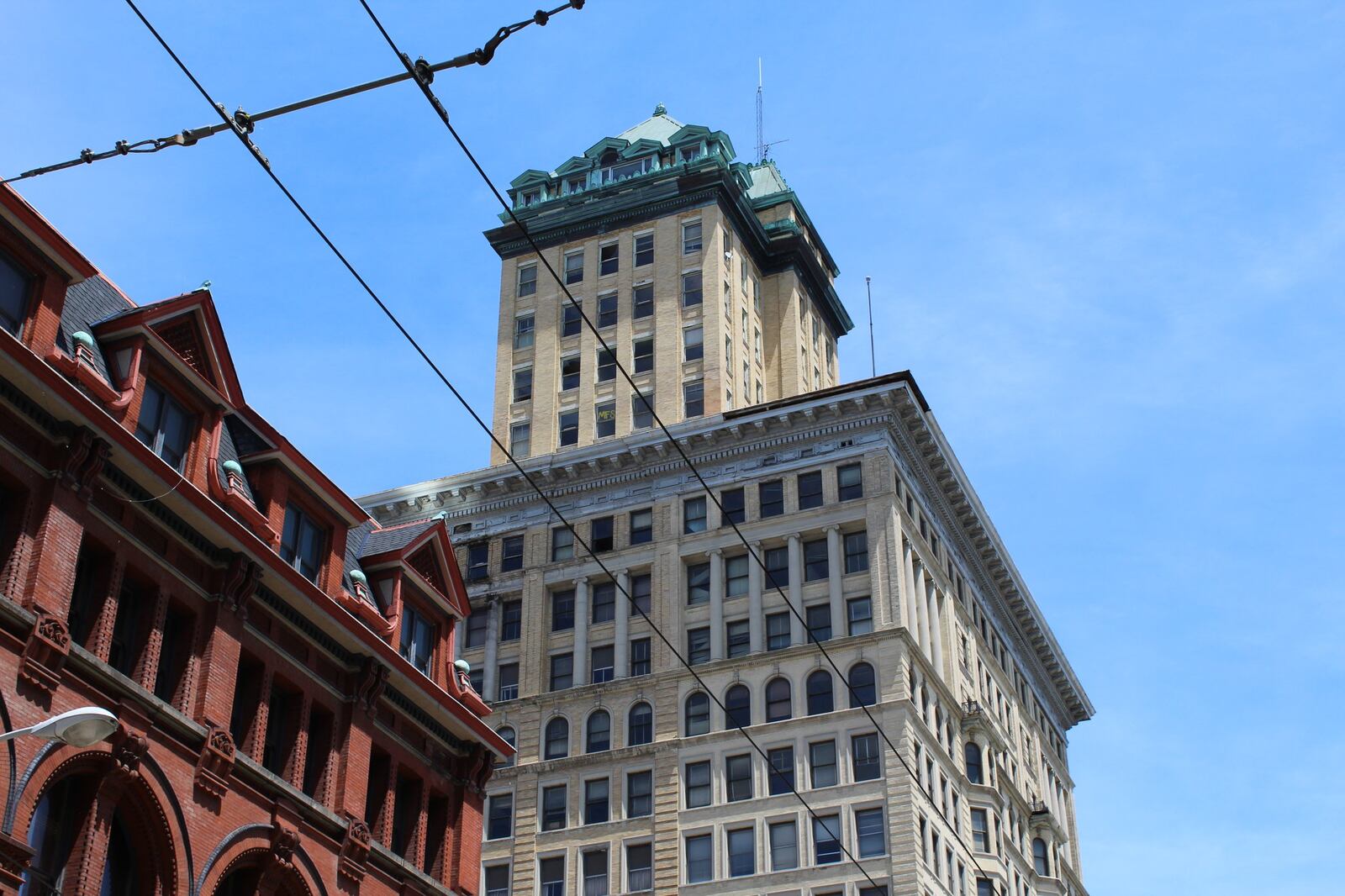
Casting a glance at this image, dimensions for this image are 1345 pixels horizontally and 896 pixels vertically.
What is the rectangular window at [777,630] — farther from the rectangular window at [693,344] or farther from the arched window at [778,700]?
the rectangular window at [693,344]

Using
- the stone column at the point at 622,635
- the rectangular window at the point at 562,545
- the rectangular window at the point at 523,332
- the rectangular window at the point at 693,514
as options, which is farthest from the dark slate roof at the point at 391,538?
the rectangular window at the point at 523,332

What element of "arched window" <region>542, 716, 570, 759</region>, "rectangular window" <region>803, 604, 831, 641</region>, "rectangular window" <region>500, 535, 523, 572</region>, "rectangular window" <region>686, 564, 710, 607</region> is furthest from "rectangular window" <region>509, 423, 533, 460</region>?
"rectangular window" <region>803, 604, 831, 641</region>

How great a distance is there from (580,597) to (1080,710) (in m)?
41.2

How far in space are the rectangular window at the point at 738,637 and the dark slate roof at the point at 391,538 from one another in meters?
37.7

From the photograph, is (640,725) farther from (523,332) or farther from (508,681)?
(523,332)

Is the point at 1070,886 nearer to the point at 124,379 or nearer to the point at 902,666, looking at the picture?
the point at 902,666

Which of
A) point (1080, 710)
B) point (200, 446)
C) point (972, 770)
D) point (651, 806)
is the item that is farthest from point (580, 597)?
point (200, 446)

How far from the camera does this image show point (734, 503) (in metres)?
86.4

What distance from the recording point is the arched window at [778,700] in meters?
79.2

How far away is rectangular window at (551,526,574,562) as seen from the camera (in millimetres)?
88312

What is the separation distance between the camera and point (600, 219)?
10500cm

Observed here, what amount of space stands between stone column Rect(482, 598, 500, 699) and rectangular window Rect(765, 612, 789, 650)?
1373 centimetres

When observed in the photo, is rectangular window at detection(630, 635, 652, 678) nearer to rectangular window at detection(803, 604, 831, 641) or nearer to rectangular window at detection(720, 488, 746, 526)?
rectangular window at detection(720, 488, 746, 526)

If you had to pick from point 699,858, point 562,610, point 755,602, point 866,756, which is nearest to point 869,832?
point 866,756
